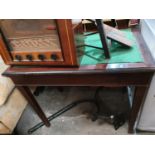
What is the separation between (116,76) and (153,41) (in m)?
0.28

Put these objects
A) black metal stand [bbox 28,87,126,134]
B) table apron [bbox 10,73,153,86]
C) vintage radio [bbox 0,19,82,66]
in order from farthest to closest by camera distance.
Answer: black metal stand [bbox 28,87,126,134] → table apron [bbox 10,73,153,86] → vintage radio [bbox 0,19,82,66]

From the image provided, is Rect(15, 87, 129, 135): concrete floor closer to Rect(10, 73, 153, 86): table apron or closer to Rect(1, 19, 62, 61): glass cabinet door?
Rect(10, 73, 153, 86): table apron

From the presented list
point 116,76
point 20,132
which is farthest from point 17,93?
point 116,76

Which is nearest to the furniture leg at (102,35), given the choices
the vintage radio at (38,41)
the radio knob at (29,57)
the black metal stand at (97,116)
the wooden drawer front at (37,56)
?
the vintage radio at (38,41)

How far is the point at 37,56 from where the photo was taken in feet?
2.64

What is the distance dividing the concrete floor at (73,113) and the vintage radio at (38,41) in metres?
0.74

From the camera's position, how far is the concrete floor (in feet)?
4.40

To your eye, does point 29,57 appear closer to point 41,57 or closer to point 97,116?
point 41,57

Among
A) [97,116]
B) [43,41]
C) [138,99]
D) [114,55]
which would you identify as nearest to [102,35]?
[114,55]

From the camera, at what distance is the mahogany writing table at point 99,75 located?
76 cm

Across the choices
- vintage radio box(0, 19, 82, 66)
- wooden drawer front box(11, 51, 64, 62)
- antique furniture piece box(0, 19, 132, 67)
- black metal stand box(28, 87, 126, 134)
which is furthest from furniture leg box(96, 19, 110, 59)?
black metal stand box(28, 87, 126, 134)

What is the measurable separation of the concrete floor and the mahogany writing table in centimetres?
51

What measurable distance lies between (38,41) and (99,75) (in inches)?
13.2
